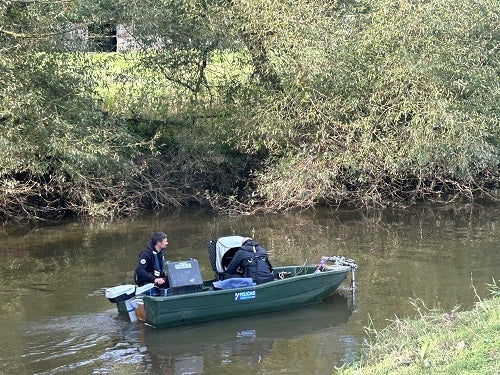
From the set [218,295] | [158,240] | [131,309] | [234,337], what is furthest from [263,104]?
[234,337]

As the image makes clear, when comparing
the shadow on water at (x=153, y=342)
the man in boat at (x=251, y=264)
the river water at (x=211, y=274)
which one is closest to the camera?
the shadow on water at (x=153, y=342)

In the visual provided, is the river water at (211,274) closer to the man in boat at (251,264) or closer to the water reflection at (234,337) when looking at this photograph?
the water reflection at (234,337)

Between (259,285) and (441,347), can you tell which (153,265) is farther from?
(441,347)

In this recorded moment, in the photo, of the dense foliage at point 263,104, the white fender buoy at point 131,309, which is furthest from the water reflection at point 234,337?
the dense foliage at point 263,104

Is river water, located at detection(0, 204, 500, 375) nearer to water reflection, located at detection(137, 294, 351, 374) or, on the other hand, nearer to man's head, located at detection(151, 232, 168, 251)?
water reflection, located at detection(137, 294, 351, 374)

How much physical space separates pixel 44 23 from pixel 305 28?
227 inches

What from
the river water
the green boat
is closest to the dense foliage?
the river water

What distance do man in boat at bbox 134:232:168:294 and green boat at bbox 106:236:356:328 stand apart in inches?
9.6

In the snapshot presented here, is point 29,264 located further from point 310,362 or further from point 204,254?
point 310,362

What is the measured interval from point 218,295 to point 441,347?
13.7 ft

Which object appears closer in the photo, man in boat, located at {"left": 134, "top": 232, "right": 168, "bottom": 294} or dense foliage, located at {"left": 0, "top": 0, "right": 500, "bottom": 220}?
man in boat, located at {"left": 134, "top": 232, "right": 168, "bottom": 294}

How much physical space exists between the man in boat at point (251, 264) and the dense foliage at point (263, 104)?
5.43 metres

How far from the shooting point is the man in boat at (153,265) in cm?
1103

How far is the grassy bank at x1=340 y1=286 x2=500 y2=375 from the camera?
6.53 metres
